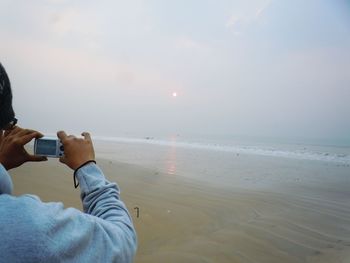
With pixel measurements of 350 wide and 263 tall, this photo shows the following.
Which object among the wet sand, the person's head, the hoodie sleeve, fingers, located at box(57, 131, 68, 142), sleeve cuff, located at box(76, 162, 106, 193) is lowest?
the wet sand

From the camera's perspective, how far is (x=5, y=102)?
108cm

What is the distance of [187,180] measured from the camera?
29.5ft

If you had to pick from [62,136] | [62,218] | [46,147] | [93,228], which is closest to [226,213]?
[46,147]

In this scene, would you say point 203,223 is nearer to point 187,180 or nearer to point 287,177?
point 187,180

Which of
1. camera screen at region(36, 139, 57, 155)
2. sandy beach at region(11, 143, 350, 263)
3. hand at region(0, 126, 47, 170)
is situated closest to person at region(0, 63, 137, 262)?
hand at region(0, 126, 47, 170)

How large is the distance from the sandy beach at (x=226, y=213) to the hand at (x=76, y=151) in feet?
9.51

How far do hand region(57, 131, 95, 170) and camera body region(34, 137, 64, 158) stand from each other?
136 mm

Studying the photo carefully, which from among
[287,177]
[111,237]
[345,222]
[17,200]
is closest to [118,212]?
[111,237]

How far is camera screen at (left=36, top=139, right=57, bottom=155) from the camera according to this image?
56.8 inches

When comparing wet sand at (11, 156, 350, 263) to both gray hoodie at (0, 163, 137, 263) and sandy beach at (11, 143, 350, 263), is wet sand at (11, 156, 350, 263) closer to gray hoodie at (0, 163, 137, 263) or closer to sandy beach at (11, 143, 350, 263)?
sandy beach at (11, 143, 350, 263)

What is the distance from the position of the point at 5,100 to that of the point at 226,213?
17.6 ft

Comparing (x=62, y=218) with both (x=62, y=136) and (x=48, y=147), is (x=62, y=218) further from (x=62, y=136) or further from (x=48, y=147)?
(x=48, y=147)

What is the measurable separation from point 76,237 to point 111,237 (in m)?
0.15

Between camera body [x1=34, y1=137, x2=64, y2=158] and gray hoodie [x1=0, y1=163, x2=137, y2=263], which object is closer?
gray hoodie [x1=0, y1=163, x2=137, y2=263]
